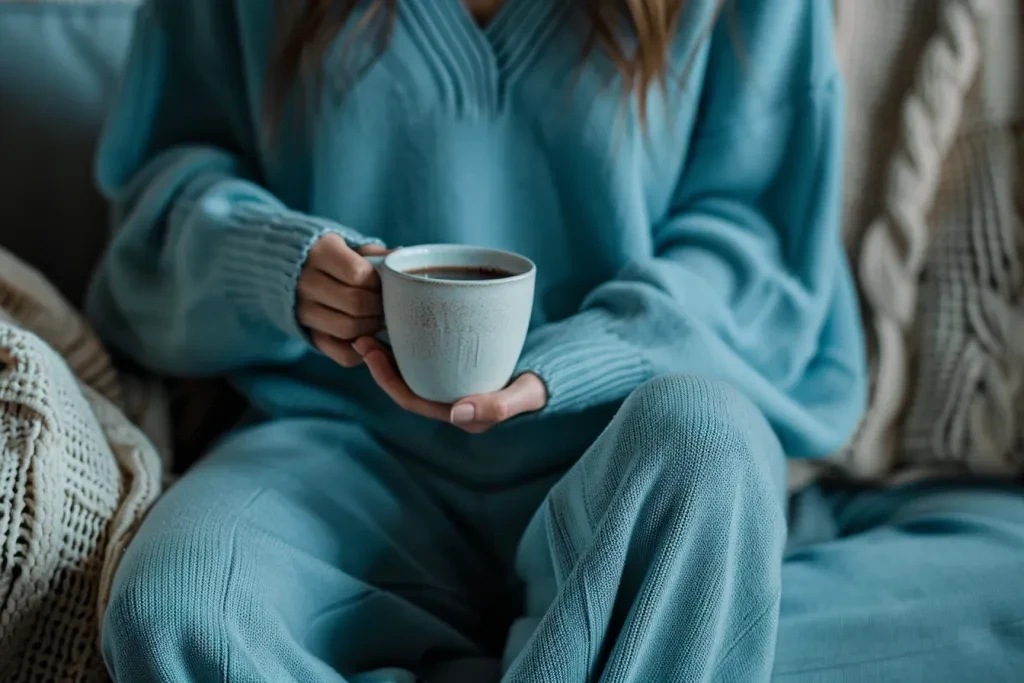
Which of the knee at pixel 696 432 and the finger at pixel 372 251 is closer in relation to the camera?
the knee at pixel 696 432

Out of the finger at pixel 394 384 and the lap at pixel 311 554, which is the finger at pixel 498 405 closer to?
the finger at pixel 394 384

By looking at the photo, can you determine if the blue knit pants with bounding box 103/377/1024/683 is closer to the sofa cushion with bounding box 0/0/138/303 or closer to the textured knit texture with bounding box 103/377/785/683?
the textured knit texture with bounding box 103/377/785/683

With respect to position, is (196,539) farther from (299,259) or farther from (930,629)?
(930,629)

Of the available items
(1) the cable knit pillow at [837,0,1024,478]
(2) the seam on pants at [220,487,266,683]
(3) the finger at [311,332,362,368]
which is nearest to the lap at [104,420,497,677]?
(2) the seam on pants at [220,487,266,683]

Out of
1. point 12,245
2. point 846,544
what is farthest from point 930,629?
point 12,245

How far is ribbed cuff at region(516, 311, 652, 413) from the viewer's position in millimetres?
706

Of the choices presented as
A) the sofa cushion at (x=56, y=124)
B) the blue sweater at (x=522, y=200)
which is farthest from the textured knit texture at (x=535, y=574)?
the sofa cushion at (x=56, y=124)

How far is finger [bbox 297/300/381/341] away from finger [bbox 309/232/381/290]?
0.09ft

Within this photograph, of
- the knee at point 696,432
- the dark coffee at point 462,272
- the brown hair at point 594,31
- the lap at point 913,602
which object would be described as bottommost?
the lap at point 913,602

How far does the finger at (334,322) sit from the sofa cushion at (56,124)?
459 millimetres

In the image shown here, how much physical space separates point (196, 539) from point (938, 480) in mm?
691

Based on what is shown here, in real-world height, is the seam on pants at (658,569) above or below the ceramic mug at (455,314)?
below

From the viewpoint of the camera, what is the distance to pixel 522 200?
0.84 meters

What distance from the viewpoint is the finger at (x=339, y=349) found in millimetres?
725
